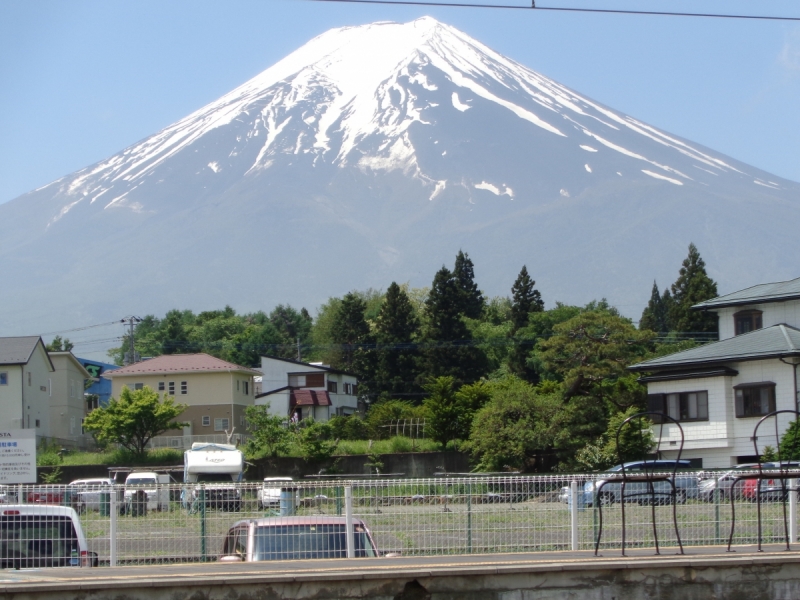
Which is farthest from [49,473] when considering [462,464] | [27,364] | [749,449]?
[749,449]

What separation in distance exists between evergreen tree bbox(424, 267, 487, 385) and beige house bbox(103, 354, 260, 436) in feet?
57.4

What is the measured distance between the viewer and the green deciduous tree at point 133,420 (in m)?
51.1

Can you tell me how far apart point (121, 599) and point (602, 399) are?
34.5 metres

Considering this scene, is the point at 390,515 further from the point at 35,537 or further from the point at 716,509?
the point at 716,509

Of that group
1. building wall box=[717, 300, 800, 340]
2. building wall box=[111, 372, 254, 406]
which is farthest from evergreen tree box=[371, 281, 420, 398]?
building wall box=[717, 300, 800, 340]

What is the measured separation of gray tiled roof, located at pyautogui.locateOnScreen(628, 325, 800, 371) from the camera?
123 feet

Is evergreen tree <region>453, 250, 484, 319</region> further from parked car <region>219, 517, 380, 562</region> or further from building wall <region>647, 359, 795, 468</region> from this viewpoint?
parked car <region>219, 517, 380, 562</region>

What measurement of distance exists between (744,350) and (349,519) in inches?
1147

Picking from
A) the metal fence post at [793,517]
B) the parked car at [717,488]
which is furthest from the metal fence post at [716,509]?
the metal fence post at [793,517]

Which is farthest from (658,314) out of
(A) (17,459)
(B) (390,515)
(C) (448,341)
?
(B) (390,515)

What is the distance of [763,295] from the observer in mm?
43500

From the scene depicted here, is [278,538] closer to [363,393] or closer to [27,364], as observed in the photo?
[27,364]

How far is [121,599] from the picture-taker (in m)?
10.1

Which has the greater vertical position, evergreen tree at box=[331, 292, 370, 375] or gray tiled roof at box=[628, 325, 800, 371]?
evergreen tree at box=[331, 292, 370, 375]
